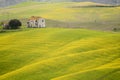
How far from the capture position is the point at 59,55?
275 ft

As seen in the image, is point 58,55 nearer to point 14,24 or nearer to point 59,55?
point 59,55

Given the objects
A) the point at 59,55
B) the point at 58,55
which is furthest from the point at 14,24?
the point at 59,55

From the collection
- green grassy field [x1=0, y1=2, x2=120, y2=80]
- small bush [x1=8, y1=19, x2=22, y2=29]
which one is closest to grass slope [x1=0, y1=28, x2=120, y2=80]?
green grassy field [x1=0, y1=2, x2=120, y2=80]

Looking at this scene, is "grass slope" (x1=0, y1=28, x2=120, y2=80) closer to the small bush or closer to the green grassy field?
the green grassy field

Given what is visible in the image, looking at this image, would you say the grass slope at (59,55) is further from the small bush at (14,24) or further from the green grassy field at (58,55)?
the small bush at (14,24)

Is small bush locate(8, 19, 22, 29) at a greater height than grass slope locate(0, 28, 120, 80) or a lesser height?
greater

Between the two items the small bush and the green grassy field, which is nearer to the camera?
the green grassy field

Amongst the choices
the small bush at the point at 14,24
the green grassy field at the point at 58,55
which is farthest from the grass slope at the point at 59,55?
the small bush at the point at 14,24

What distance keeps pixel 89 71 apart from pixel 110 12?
127 metres

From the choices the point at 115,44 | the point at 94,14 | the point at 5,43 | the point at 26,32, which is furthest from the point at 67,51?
the point at 94,14

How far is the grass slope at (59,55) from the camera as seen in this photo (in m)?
66.8

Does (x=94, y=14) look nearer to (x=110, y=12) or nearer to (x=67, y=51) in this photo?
(x=110, y=12)

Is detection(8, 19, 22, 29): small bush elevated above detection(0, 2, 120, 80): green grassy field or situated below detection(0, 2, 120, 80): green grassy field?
above

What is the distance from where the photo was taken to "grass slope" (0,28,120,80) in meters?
66.8
